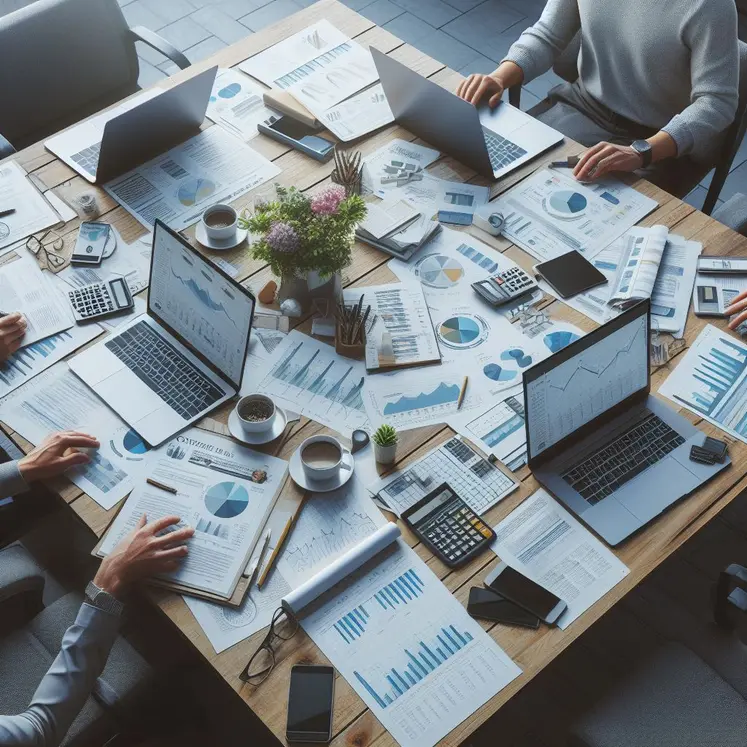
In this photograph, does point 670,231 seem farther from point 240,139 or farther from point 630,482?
point 240,139

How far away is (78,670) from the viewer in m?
1.79

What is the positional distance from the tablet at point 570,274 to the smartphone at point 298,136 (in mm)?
774

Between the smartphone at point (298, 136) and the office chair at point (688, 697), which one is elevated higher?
the smartphone at point (298, 136)

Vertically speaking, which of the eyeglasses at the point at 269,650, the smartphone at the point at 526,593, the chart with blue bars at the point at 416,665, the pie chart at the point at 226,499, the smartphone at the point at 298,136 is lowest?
the chart with blue bars at the point at 416,665

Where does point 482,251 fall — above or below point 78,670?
above

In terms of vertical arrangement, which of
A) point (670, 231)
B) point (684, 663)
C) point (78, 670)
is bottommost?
point (684, 663)

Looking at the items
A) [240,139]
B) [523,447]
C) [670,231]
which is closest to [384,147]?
[240,139]

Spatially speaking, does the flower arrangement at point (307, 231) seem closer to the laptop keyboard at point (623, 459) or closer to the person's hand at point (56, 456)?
the person's hand at point (56, 456)

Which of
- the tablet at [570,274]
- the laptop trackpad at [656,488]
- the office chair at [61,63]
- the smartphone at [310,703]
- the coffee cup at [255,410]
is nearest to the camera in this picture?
the smartphone at [310,703]

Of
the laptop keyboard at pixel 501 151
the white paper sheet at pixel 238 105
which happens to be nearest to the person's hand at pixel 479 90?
the laptop keyboard at pixel 501 151

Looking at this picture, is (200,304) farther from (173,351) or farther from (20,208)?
(20,208)

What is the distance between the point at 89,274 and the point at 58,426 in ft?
1.64

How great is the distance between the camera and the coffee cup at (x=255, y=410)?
201 centimetres

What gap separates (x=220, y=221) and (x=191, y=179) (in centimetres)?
23
